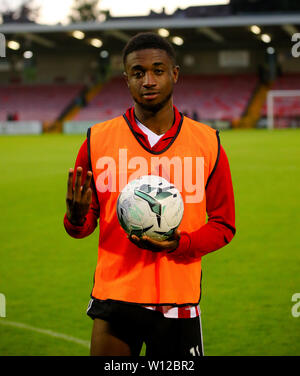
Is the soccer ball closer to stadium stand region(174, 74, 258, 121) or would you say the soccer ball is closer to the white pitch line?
the white pitch line

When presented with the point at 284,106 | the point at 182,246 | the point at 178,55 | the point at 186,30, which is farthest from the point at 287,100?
the point at 182,246

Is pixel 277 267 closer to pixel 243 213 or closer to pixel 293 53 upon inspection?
pixel 243 213

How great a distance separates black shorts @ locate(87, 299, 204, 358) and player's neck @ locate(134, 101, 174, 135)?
792 mm

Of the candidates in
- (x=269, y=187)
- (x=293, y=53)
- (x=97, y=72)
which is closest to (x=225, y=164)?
(x=269, y=187)

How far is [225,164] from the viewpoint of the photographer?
2.88 m

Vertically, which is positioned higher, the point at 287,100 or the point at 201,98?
the point at 201,98

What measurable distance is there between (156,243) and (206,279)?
4306 millimetres

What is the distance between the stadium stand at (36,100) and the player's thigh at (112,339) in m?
46.4

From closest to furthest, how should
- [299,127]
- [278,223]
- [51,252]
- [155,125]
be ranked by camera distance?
1. [155,125]
2. [51,252]
3. [278,223]
4. [299,127]

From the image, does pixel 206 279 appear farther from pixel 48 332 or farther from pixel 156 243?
pixel 156 243

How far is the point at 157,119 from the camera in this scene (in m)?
2.87

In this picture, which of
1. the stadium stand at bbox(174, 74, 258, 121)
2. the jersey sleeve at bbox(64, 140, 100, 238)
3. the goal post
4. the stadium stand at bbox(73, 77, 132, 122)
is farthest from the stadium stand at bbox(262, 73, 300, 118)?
the jersey sleeve at bbox(64, 140, 100, 238)

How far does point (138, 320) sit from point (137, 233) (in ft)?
1.21

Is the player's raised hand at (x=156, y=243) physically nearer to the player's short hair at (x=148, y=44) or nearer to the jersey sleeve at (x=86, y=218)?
the jersey sleeve at (x=86, y=218)
